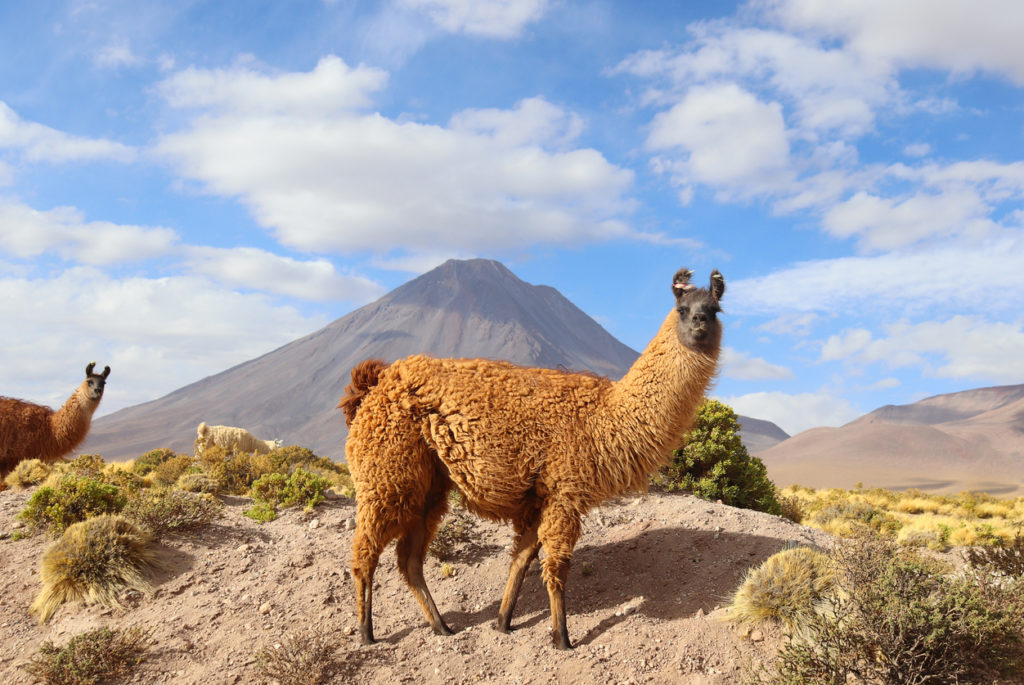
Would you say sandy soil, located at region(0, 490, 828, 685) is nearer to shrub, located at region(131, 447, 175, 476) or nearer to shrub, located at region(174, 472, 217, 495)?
shrub, located at region(174, 472, 217, 495)

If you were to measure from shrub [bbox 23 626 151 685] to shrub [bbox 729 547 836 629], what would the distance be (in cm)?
608

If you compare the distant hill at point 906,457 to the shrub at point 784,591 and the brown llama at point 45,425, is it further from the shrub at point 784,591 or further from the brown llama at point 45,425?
the shrub at point 784,591

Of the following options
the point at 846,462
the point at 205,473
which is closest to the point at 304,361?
the point at 846,462

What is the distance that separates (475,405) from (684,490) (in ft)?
20.8

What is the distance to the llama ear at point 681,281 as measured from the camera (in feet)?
20.6

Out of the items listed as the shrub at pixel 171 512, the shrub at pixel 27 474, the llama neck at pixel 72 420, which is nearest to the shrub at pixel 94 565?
the shrub at pixel 171 512

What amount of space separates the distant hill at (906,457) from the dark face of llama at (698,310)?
6834 centimetres

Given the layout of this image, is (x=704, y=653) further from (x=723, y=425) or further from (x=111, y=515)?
(x=111, y=515)

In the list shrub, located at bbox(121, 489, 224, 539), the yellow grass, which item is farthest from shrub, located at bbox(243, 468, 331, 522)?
the yellow grass

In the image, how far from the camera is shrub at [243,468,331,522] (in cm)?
1030

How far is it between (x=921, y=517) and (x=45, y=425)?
20224 mm

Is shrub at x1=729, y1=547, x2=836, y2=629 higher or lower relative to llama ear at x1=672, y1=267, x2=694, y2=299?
lower

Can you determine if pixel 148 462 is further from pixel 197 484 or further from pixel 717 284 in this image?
pixel 717 284

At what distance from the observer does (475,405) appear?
6.50m
